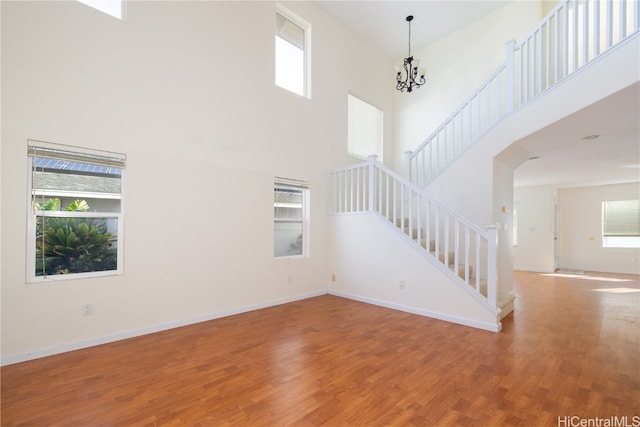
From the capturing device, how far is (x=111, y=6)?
3154 millimetres

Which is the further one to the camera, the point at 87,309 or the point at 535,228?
the point at 535,228

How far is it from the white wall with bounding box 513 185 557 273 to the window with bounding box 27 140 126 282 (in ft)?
33.5

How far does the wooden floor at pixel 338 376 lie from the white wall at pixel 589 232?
6210mm

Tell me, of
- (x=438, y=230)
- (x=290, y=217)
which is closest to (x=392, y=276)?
(x=438, y=230)

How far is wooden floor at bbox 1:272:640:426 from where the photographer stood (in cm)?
189

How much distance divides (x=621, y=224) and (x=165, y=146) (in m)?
11.7

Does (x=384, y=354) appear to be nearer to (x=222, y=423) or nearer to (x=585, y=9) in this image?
(x=222, y=423)

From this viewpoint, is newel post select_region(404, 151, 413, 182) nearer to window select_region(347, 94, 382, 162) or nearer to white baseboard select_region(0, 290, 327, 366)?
window select_region(347, 94, 382, 162)

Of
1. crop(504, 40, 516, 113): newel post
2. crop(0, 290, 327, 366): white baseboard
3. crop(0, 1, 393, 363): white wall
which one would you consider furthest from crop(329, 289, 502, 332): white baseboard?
crop(504, 40, 516, 113): newel post

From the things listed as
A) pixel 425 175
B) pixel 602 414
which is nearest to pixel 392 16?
pixel 425 175

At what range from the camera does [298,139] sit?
498 cm

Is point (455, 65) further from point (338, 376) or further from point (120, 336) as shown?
point (120, 336)

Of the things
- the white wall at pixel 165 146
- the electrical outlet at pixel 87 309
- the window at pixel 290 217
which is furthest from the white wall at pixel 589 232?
the electrical outlet at pixel 87 309

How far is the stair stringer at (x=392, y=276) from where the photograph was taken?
3699mm
